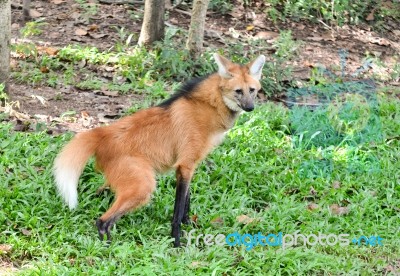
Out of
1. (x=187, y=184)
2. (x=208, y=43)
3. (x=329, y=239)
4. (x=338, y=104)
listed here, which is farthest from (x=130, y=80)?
(x=329, y=239)

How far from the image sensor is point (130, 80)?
24.1 ft

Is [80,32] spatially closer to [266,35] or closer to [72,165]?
[266,35]

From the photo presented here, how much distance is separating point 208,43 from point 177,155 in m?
4.06

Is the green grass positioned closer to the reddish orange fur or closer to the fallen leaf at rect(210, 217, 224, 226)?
the fallen leaf at rect(210, 217, 224, 226)

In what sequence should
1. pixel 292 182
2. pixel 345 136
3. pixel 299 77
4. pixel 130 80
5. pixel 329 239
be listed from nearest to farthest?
pixel 329 239 < pixel 292 182 < pixel 345 136 < pixel 130 80 < pixel 299 77

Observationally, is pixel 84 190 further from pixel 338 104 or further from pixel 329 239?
pixel 338 104

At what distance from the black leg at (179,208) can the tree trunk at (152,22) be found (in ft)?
11.8

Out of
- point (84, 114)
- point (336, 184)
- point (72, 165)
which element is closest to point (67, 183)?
point (72, 165)

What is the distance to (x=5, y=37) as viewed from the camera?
5.94 meters

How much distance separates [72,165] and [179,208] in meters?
0.81

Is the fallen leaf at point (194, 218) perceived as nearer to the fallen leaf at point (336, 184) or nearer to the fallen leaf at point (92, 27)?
the fallen leaf at point (336, 184)

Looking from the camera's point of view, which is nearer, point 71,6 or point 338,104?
point 338,104

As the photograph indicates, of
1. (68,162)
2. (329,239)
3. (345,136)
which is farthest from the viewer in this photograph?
(345,136)

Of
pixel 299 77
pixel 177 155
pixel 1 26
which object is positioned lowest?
pixel 299 77
